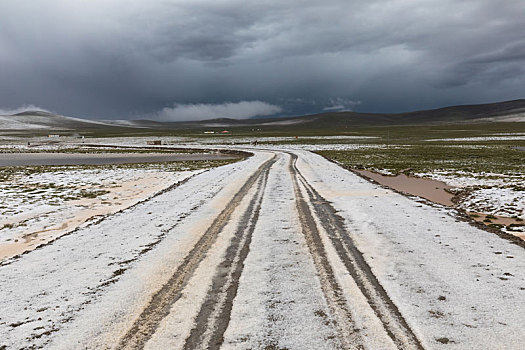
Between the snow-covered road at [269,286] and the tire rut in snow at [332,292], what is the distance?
26mm

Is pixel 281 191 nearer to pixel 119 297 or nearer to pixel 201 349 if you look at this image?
pixel 119 297

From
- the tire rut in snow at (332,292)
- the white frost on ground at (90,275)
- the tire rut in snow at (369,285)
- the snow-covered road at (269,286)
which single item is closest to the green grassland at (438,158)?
the tire rut in snow at (369,285)

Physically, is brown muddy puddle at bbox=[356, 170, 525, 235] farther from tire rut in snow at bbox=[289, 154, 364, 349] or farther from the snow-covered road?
tire rut in snow at bbox=[289, 154, 364, 349]

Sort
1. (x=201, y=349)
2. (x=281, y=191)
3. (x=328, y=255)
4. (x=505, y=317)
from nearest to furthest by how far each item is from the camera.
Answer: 1. (x=201, y=349)
2. (x=505, y=317)
3. (x=328, y=255)
4. (x=281, y=191)

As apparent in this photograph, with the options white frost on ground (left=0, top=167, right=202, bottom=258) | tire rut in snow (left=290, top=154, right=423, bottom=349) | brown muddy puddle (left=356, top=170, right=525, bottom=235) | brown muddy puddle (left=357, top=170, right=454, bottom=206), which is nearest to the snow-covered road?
tire rut in snow (left=290, top=154, right=423, bottom=349)

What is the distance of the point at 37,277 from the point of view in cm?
735

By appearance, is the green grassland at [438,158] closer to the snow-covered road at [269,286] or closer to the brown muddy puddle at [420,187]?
the brown muddy puddle at [420,187]

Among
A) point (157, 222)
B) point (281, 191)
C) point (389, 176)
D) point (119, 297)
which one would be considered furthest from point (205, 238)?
point (389, 176)

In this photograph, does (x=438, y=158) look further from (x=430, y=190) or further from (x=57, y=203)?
(x=57, y=203)

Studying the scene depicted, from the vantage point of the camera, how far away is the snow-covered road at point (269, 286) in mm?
4930

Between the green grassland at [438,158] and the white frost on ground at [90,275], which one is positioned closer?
the white frost on ground at [90,275]

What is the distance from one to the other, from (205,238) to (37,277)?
3855mm

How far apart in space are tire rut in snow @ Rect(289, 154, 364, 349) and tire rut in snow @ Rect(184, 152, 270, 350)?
1.57 m

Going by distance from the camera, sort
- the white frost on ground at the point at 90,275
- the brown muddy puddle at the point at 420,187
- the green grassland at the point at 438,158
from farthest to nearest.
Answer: the green grassland at the point at 438,158 < the brown muddy puddle at the point at 420,187 < the white frost on ground at the point at 90,275
